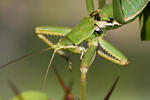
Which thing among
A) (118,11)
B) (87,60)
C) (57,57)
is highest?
(118,11)

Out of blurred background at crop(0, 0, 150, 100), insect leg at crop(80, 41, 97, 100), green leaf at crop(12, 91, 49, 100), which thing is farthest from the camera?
blurred background at crop(0, 0, 150, 100)

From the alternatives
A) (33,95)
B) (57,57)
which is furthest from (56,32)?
(57,57)

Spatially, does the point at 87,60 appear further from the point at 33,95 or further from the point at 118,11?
the point at 33,95

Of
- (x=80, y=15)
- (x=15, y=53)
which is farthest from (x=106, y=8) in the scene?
(x=80, y=15)

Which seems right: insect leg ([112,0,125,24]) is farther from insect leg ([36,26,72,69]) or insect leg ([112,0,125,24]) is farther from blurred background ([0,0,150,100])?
blurred background ([0,0,150,100])

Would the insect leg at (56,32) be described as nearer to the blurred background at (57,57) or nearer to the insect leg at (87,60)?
the insect leg at (87,60)

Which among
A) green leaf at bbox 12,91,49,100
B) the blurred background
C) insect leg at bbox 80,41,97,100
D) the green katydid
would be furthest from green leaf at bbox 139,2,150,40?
the blurred background
